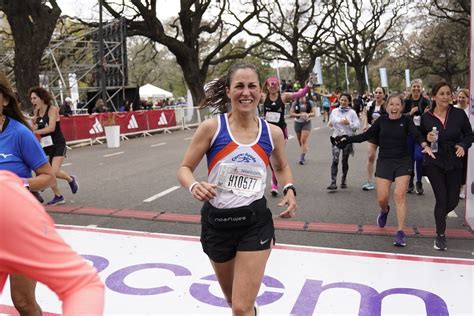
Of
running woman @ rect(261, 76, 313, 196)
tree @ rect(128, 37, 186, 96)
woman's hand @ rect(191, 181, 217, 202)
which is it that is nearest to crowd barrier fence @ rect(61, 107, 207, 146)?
running woman @ rect(261, 76, 313, 196)

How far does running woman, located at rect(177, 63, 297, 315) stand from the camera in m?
2.68

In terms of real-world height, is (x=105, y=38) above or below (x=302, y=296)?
above

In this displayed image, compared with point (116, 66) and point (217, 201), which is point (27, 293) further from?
point (116, 66)

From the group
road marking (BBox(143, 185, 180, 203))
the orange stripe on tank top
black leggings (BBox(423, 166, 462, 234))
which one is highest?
the orange stripe on tank top

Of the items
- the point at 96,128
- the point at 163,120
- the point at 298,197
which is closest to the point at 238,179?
the point at 298,197

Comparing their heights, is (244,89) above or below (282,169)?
above

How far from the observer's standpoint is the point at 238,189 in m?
2.77

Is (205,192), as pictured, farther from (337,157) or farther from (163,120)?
(163,120)

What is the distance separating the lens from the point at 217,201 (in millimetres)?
2781

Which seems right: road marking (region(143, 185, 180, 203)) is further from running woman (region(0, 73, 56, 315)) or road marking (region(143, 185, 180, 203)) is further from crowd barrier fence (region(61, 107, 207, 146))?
crowd barrier fence (region(61, 107, 207, 146))

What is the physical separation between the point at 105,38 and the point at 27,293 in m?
25.5

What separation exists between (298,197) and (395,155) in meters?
2.53

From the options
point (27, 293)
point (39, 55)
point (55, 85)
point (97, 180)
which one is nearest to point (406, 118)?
point (27, 293)

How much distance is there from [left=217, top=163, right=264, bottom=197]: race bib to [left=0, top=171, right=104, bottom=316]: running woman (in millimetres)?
1675
